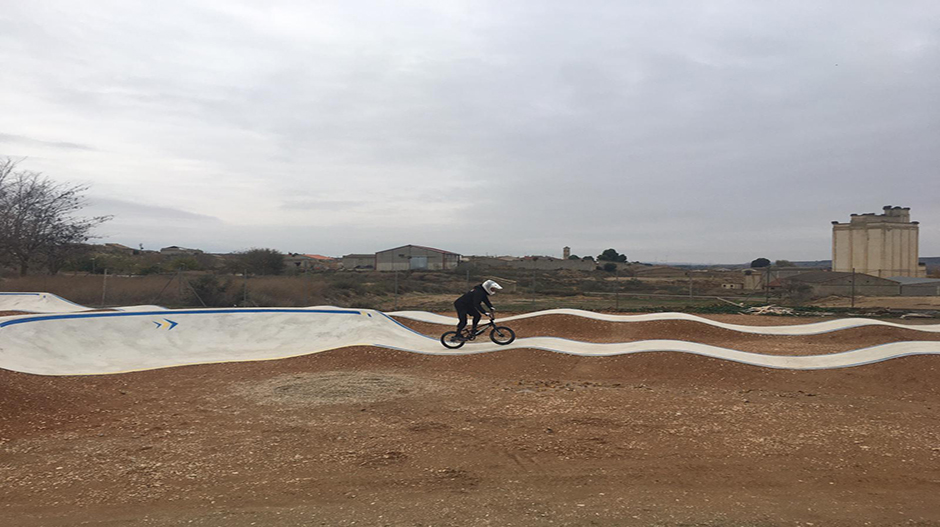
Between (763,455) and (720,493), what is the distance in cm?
142

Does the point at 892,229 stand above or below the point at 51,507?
above

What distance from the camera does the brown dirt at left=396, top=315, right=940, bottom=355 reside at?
592 inches

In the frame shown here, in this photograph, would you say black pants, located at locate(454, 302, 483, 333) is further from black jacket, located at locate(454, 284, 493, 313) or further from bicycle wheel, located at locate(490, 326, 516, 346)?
bicycle wheel, located at locate(490, 326, 516, 346)

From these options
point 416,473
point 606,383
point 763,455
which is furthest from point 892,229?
point 416,473

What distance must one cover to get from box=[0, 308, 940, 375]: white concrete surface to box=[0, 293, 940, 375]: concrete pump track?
2 centimetres

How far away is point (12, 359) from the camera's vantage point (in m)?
10.3

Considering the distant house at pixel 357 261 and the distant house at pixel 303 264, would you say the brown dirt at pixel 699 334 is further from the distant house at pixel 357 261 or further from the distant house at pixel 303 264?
the distant house at pixel 357 261

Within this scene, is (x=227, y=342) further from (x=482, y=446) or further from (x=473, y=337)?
(x=482, y=446)

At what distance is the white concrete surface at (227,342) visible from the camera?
440 inches

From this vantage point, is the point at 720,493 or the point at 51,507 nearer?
the point at 51,507

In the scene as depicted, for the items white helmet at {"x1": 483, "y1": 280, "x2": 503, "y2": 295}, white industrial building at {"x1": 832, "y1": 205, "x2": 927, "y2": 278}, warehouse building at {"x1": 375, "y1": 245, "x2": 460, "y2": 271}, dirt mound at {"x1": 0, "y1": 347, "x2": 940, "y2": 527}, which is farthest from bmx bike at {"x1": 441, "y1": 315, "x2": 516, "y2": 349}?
warehouse building at {"x1": 375, "y1": 245, "x2": 460, "y2": 271}

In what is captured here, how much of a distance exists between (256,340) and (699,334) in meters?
12.4

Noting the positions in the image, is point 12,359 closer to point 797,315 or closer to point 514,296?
point 797,315

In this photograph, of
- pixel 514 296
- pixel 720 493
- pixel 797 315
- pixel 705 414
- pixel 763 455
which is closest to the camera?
pixel 720 493
